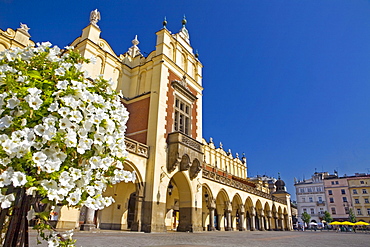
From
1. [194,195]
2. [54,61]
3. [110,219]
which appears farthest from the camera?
[194,195]

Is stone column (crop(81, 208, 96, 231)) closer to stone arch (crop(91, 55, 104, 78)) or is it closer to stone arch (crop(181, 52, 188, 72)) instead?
stone arch (crop(91, 55, 104, 78))

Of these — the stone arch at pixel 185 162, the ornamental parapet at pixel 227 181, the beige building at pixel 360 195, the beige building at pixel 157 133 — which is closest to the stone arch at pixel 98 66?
the beige building at pixel 157 133

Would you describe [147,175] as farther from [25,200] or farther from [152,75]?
[25,200]

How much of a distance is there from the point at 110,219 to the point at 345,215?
71.4m

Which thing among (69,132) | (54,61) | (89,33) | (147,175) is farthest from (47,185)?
(89,33)

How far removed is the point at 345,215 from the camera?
66125mm

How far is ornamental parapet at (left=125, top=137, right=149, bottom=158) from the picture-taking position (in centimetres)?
1414

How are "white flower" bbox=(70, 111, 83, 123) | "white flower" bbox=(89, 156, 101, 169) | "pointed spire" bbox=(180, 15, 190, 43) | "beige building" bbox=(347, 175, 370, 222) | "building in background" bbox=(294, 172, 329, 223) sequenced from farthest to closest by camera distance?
"building in background" bbox=(294, 172, 329, 223) < "beige building" bbox=(347, 175, 370, 222) < "pointed spire" bbox=(180, 15, 190, 43) < "white flower" bbox=(89, 156, 101, 169) < "white flower" bbox=(70, 111, 83, 123)

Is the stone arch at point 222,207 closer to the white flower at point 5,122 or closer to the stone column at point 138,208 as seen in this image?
the stone column at point 138,208

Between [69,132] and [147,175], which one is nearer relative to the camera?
[69,132]

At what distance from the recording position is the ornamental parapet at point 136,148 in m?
14.1

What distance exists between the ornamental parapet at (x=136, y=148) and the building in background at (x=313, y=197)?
72.5 metres

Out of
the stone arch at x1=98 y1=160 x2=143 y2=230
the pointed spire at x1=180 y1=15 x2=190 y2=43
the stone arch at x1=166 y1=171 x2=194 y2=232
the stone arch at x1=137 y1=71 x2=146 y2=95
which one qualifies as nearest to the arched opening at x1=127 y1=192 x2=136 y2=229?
the stone arch at x1=98 y1=160 x2=143 y2=230

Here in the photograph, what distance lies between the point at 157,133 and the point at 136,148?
5.76 ft
